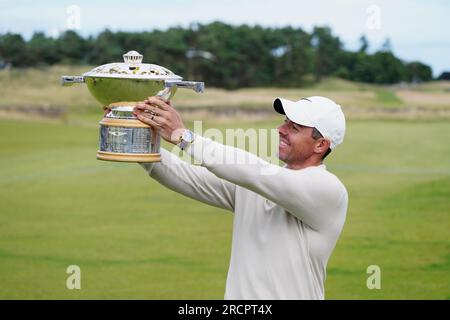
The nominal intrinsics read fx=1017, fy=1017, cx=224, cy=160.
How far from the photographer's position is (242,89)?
934 inches

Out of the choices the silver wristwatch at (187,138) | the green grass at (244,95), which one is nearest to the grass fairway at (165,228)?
the green grass at (244,95)

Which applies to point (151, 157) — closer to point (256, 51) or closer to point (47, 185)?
point (47, 185)

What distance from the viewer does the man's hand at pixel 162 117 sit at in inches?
126

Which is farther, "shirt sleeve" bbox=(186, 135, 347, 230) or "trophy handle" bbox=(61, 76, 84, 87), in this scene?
"trophy handle" bbox=(61, 76, 84, 87)

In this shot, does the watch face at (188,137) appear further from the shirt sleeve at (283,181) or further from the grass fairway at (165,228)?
the grass fairway at (165,228)

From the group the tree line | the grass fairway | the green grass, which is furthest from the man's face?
the green grass

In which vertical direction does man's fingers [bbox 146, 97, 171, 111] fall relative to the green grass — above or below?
above

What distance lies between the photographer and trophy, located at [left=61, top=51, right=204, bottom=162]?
3412 mm

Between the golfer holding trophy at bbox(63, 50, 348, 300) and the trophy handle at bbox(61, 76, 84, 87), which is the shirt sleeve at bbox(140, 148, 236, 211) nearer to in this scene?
the golfer holding trophy at bbox(63, 50, 348, 300)

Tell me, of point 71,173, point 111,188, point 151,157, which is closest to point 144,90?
point 151,157

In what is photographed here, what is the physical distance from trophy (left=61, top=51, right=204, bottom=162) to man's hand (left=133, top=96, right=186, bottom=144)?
63mm

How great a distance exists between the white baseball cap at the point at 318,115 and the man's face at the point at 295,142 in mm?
34

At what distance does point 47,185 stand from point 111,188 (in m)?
1.16

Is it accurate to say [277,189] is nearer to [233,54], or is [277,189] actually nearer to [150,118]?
[150,118]
